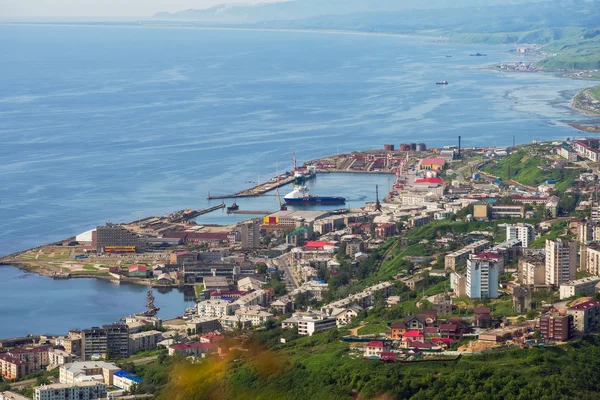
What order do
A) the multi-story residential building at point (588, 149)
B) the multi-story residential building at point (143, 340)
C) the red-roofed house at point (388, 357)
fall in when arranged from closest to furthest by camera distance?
the red-roofed house at point (388, 357)
the multi-story residential building at point (143, 340)
the multi-story residential building at point (588, 149)

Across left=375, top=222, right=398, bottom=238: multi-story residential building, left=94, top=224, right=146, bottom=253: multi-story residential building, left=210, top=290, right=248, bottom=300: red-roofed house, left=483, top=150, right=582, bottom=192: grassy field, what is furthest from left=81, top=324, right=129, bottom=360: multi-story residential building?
left=483, top=150, right=582, bottom=192: grassy field

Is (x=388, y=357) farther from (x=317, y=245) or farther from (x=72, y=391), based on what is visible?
(x=317, y=245)

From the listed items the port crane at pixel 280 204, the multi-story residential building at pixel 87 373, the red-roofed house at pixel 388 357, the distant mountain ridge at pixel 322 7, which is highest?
the distant mountain ridge at pixel 322 7

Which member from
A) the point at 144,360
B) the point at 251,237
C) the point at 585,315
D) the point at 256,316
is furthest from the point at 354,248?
the point at 585,315

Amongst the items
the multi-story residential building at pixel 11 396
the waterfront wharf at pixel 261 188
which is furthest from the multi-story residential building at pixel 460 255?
the waterfront wharf at pixel 261 188

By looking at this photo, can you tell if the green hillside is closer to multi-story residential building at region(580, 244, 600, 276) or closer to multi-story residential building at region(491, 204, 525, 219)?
multi-story residential building at region(491, 204, 525, 219)

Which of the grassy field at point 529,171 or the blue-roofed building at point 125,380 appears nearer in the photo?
the blue-roofed building at point 125,380

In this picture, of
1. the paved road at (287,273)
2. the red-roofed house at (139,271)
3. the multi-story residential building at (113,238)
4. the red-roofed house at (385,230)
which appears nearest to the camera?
the paved road at (287,273)

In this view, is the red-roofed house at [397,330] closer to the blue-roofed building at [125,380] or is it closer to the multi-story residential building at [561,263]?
the blue-roofed building at [125,380]
